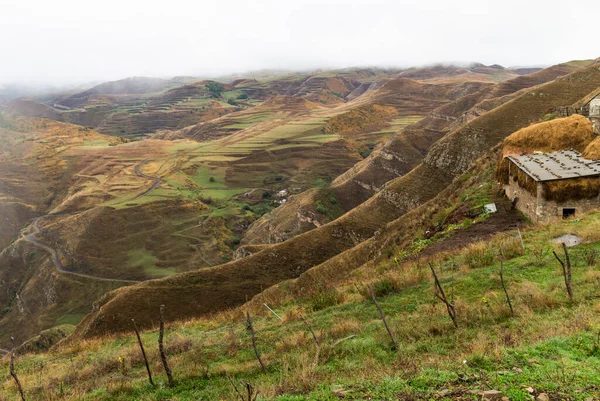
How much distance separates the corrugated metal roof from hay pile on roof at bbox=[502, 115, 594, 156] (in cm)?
141

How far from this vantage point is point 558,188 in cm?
Result: 1562

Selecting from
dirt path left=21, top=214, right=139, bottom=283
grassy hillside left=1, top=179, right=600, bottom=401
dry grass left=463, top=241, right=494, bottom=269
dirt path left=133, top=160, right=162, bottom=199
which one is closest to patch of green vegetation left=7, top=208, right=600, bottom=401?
grassy hillside left=1, top=179, right=600, bottom=401

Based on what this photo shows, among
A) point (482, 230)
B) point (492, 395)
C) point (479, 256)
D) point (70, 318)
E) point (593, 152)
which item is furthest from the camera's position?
point (70, 318)

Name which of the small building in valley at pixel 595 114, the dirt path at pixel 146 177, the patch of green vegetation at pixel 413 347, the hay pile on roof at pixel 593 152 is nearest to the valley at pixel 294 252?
the patch of green vegetation at pixel 413 347

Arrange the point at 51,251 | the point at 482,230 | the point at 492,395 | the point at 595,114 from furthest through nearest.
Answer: the point at 51,251 < the point at 595,114 < the point at 482,230 < the point at 492,395

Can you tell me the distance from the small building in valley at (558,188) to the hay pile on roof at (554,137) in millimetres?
3546

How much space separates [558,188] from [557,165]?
7.86ft

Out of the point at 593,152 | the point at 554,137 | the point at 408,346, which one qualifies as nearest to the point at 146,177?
the point at 554,137

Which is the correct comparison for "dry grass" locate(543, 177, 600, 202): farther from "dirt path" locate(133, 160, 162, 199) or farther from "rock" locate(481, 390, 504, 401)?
"dirt path" locate(133, 160, 162, 199)

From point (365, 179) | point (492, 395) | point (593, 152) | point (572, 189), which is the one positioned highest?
point (593, 152)

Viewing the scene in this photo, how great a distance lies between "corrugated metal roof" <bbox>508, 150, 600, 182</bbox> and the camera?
51.8ft

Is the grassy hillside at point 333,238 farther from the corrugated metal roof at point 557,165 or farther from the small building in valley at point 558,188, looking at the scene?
the small building in valley at point 558,188

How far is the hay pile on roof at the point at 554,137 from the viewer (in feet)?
67.9

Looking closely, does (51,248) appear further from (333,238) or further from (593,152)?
(593,152)
